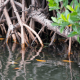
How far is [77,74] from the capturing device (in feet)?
6.29

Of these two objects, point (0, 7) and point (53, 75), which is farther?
point (0, 7)

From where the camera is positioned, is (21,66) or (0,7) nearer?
(21,66)

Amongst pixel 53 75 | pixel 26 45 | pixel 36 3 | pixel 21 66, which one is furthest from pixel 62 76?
pixel 36 3

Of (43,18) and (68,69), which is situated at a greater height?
(43,18)

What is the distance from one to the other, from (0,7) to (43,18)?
1.22 meters

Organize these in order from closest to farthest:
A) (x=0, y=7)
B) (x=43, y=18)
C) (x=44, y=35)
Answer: (x=43, y=18)
(x=0, y=7)
(x=44, y=35)

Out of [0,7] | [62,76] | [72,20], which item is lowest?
[62,76]

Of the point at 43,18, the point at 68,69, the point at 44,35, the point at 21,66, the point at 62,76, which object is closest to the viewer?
the point at 62,76

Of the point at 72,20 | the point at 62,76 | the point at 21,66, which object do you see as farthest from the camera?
the point at 21,66

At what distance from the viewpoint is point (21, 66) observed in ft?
7.38

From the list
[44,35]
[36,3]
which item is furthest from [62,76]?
[44,35]

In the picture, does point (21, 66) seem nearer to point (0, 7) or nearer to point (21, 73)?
point (21, 73)

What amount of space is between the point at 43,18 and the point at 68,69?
2044 millimetres

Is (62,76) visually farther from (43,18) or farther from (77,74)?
(43,18)
